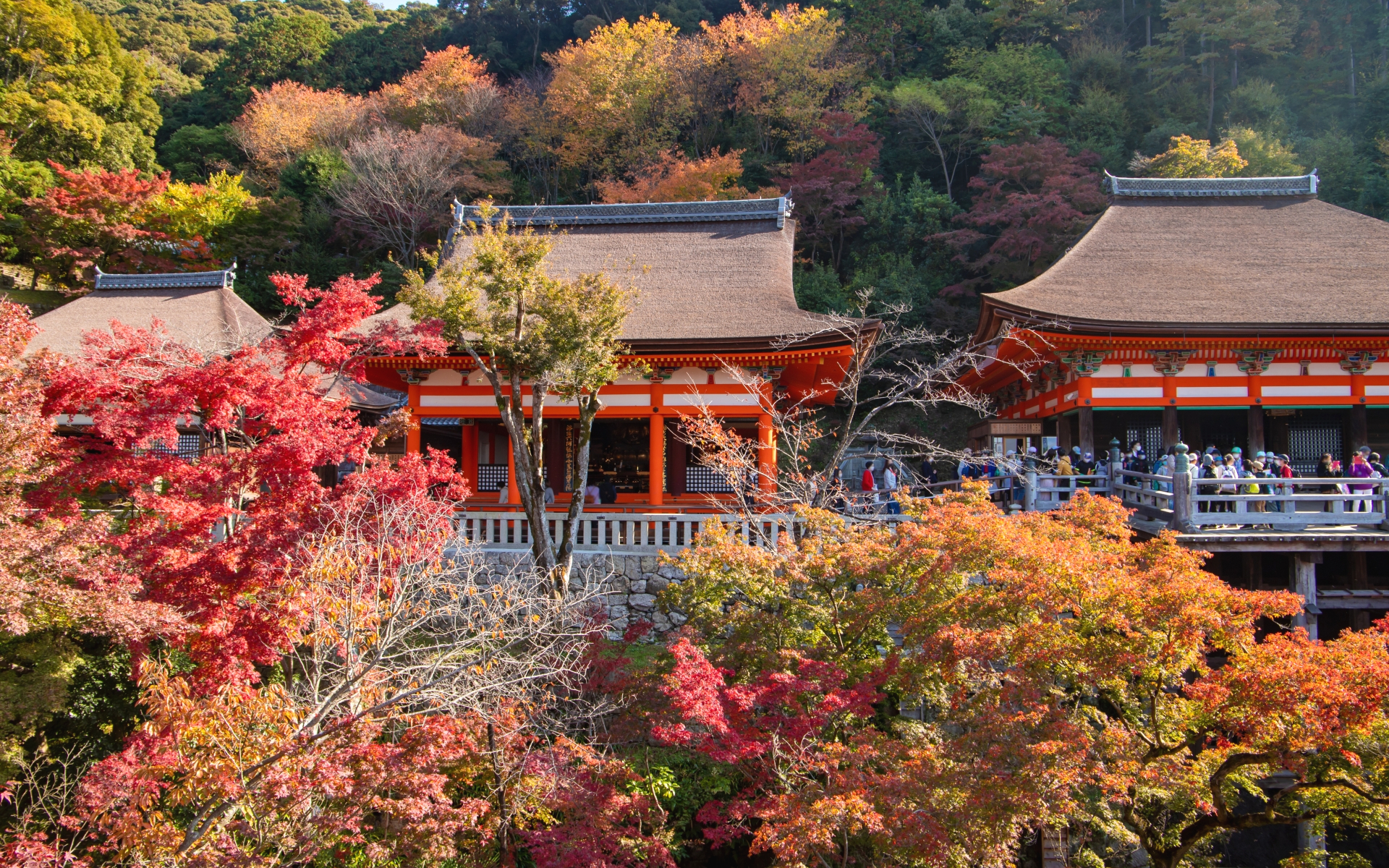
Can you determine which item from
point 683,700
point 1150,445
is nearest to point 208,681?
point 683,700

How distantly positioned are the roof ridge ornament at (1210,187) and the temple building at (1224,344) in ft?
2.55

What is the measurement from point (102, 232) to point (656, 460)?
70.4 ft

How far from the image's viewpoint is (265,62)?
33.3m

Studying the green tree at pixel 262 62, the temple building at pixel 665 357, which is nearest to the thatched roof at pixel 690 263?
the temple building at pixel 665 357

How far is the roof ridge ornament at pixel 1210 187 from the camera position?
16.0 metres

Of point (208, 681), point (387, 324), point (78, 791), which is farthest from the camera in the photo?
point (387, 324)

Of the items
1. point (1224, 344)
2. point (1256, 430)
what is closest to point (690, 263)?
point (1224, 344)

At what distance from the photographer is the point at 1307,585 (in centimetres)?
889

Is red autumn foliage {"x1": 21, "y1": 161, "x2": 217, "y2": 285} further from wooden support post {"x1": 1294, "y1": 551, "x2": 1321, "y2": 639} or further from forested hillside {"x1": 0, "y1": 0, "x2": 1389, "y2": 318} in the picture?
wooden support post {"x1": 1294, "y1": 551, "x2": 1321, "y2": 639}

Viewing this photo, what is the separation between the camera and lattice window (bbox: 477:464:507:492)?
14695 mm

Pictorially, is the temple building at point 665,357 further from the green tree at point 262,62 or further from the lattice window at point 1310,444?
the green tree at point 262,62

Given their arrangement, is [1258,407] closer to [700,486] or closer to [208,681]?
[700,486]

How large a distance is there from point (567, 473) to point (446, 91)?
65.6 ft

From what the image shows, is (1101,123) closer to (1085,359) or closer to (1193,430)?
(1193,430)
